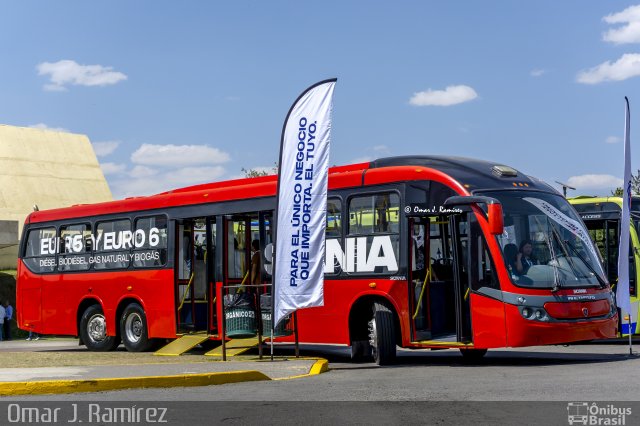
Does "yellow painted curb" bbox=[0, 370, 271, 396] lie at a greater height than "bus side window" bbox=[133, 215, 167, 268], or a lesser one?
lesser

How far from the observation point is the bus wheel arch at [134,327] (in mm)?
21906

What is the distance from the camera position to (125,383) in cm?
1248

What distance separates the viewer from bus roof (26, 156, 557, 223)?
16375 mm

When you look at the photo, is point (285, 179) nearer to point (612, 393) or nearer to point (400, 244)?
point (400, 244)

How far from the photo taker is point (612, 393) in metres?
11.4

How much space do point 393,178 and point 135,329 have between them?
8.02 m

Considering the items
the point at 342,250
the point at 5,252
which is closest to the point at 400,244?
the point at 342,250

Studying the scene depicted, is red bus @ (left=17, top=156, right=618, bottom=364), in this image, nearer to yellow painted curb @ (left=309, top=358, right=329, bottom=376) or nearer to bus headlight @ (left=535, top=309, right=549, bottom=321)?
bus headlight @ (left=535, top=309, right=549, bottom=321)

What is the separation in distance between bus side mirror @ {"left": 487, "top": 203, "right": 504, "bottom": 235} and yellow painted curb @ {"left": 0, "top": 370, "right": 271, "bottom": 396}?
3.93 metres

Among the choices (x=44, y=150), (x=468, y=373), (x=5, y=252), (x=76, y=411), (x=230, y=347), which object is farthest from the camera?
(x=44, y=150)

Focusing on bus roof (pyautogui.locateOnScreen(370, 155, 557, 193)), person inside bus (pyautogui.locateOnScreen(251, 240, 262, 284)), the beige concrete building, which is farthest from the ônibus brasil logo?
the beige concrete building

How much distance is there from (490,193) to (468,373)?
2.93 metres

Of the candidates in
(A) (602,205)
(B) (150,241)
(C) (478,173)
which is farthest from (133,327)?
(A) (602,205)

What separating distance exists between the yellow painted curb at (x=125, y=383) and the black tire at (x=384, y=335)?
296 cm
